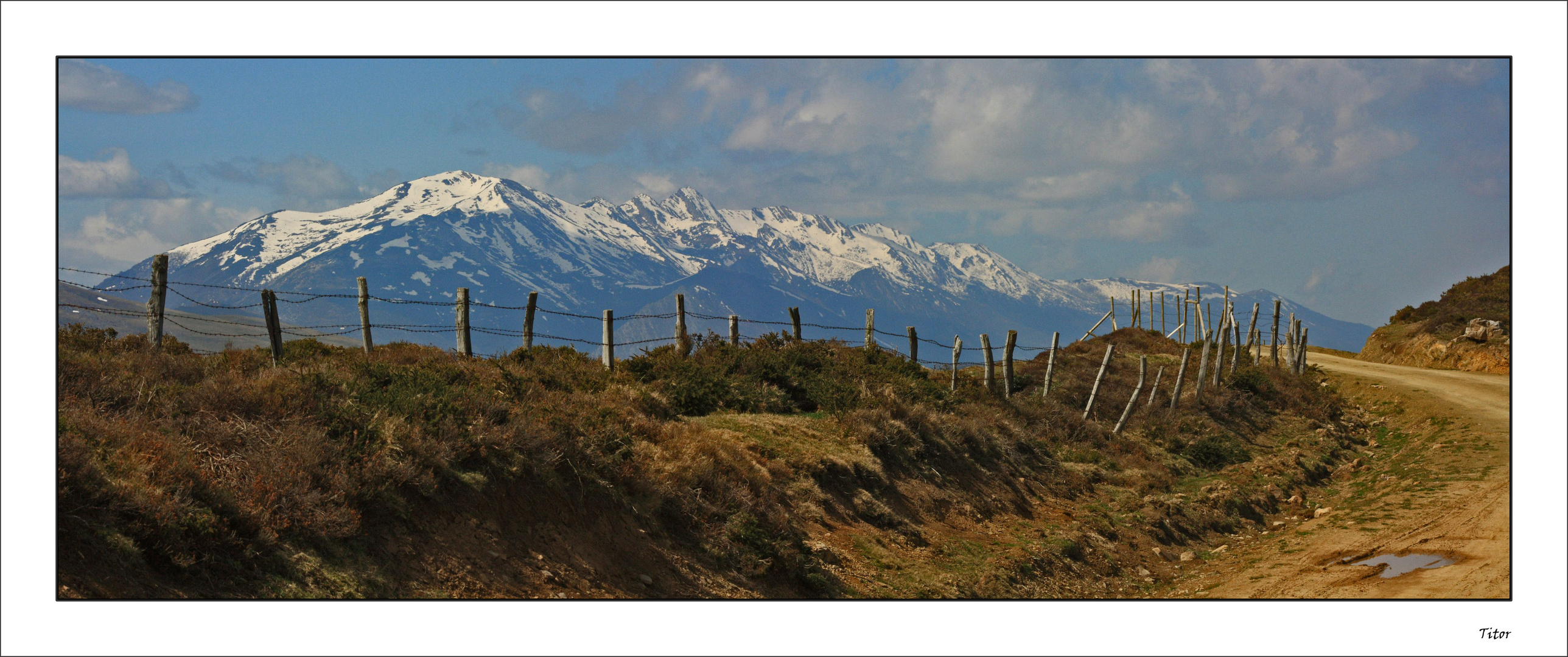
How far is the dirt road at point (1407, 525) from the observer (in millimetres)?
11172

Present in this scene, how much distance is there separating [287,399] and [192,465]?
6.37 feet

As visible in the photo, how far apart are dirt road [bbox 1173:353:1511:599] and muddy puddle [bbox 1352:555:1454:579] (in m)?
0.15

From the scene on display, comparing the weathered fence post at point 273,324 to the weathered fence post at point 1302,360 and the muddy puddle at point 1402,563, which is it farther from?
the weathered fence post at point 1302,360

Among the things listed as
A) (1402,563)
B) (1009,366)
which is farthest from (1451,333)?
(1402,563)

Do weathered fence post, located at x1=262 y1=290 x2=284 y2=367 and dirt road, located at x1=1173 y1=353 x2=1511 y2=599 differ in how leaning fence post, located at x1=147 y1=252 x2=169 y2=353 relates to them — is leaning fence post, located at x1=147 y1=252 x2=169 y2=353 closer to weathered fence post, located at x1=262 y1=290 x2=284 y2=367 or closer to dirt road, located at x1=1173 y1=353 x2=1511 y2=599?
weathered fence post, located at x1=262 y1=290 x2=284 y2=367

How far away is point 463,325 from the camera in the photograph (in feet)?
55.1

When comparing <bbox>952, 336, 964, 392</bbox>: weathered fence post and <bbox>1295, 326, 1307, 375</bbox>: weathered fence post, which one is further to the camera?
<bbox>1295, 326, 1307, 375</bbox>: weathered fence post

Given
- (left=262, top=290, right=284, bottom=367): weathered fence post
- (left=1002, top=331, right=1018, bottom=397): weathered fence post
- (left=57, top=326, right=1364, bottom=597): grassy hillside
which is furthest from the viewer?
(left=1002, top=331, right=1018, bottom=397): weathered fence post

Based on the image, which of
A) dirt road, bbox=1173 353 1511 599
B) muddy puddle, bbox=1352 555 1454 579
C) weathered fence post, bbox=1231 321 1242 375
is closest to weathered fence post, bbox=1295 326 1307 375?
weathered fence post, bbox=1231 321 1242 375

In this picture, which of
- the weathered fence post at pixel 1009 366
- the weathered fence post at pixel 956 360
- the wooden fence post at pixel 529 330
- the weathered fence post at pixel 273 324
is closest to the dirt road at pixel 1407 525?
the weathered fence post at pixel 1009 366

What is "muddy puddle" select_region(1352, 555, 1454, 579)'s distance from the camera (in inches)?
462

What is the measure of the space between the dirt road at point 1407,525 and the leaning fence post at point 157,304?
16.7m

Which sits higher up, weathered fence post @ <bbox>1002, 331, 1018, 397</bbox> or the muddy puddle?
weathered fence post @ <bbox>1002, 331, 1018, 397</bbox>

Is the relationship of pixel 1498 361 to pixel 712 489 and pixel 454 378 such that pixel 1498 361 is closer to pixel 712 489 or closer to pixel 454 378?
pixel 712 489
